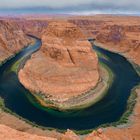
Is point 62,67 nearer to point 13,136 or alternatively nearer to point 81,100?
point 81,100

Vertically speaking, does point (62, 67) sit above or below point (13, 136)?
below

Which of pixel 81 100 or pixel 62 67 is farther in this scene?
pixel 62 67

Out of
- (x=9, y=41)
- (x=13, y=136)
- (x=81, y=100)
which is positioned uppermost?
(x=13, y=136)

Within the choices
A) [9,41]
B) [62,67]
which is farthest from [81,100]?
[9,41]

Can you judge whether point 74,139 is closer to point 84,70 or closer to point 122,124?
point 122,124

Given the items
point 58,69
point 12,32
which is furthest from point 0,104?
point 12,32

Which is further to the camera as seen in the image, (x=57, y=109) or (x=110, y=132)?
(x=57, y=109)
